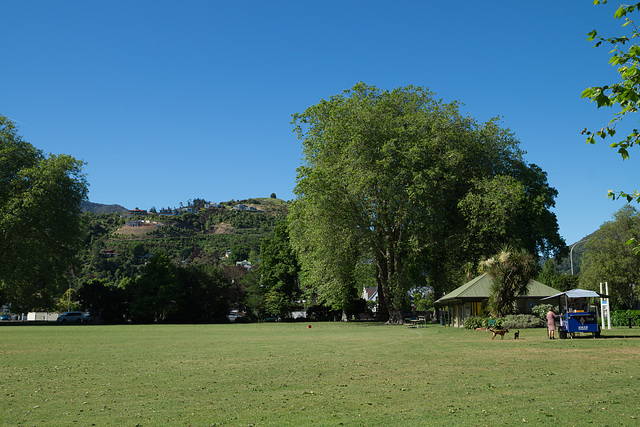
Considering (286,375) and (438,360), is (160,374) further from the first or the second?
(438,360)

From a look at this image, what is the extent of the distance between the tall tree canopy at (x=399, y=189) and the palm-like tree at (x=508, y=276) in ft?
18.9

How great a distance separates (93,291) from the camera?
73.1 meters

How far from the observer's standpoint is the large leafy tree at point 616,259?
63.5 metres

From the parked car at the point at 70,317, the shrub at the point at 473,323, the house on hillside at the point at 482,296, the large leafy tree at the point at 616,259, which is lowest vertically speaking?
the parked car at the point at 70,317

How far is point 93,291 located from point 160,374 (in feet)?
213

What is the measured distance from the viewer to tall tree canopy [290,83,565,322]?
43969 millimetres

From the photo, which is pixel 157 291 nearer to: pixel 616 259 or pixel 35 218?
pixel 35 218

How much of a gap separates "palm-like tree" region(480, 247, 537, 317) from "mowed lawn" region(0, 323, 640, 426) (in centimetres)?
1658

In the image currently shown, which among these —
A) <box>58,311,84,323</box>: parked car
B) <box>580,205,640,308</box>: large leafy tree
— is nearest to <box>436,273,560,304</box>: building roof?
<box>580,205,640,308</box>: large leafy tree

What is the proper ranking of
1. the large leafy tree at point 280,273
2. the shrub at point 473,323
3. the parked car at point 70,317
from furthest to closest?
1. the parked car at point 70,317
2. the large leafy tree at point 280,273
3. the shrub at point 473,323

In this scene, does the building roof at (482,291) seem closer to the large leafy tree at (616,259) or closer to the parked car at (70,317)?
the large leafy tree at (616,259)

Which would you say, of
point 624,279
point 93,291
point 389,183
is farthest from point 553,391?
point 93,291

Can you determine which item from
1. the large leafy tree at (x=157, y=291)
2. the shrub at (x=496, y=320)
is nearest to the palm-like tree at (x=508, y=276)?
the shrub at (x=496, y=320)

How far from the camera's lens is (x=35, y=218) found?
53375 mm
